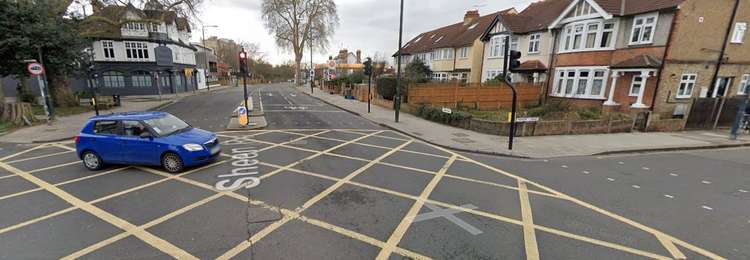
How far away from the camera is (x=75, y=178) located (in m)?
6.62

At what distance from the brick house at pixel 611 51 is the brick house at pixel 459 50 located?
8.71 metres

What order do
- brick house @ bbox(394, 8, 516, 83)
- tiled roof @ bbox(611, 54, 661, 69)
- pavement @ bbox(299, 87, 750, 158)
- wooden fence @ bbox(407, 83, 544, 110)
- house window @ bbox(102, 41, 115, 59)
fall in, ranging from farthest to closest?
brick house @ bbox(394, 8, 516, 83) → house window @ bbox(102, 41, 115, 59) → wooden fence @ bbox(407, 83, 544, 110) → tiled roof @ bbox(611, 54, 661, 69) → pavement @ bbox(299, 87, 750, 158)

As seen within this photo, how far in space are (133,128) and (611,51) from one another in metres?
22.9

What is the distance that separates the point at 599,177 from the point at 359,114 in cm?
1309

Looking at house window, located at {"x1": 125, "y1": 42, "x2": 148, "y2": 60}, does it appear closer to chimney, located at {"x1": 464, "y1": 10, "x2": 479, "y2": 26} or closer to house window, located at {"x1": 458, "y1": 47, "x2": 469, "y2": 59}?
house window, located at {"x1": 458, "y1": 47, "x2": 469, "y2": 59}

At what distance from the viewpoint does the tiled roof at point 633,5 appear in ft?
48.7

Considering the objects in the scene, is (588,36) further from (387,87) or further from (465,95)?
(387,87)

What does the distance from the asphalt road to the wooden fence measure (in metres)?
10.3

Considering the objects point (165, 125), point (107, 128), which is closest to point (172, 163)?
point (165, 125)

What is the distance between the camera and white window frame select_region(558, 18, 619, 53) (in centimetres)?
1714

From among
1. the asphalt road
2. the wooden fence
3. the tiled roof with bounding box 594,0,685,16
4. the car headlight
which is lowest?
the asphalt road

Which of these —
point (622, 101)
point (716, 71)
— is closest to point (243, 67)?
point (622, 101)

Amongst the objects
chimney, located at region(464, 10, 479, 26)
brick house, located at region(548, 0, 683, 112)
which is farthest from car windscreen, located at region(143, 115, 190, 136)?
chimney, located at region(464, 10, 479, 26)

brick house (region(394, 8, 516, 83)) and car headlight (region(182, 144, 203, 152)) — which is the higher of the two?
brick house (region(394, 8, 516, 83))
